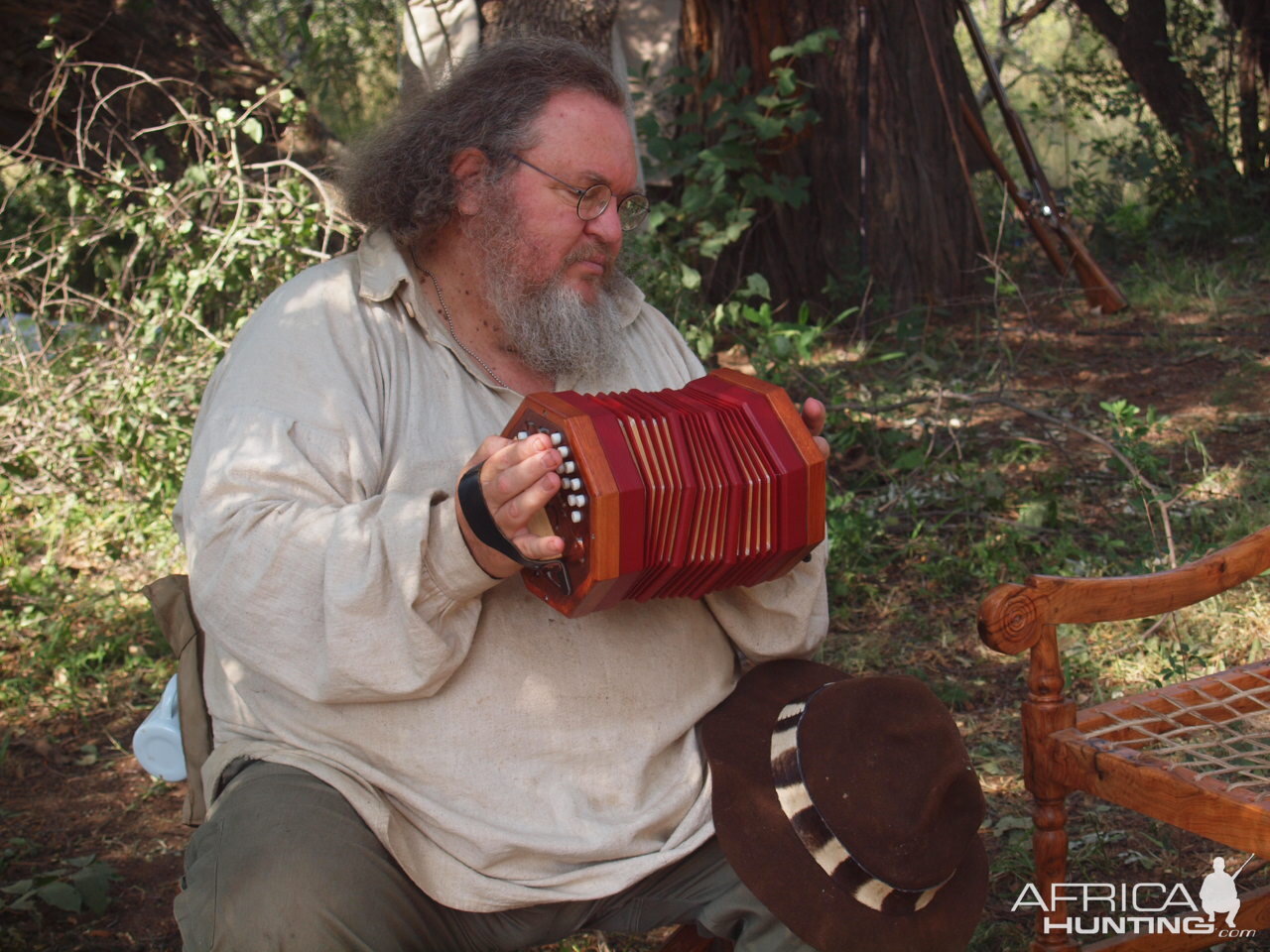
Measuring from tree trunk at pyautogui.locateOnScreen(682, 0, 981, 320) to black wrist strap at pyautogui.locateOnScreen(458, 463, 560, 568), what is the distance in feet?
13.9

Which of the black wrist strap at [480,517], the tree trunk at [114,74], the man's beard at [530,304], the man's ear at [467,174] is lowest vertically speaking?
the black wrist strap at [480,517]

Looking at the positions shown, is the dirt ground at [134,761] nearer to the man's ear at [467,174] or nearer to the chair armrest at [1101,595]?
the man's ear at [467,174]

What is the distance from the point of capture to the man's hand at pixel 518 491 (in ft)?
6.28

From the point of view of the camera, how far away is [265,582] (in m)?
2.01

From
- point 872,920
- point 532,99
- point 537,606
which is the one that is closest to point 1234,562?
point 872,920

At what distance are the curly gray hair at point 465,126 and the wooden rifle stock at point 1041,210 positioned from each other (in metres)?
4.13

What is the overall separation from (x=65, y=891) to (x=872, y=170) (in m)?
4.75

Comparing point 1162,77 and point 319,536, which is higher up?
point 319,536

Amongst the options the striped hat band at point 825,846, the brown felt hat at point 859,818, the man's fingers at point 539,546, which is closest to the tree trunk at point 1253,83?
the brown felt hat at point 859,818

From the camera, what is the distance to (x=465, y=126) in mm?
2547

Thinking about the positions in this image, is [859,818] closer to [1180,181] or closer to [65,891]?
[65,891]

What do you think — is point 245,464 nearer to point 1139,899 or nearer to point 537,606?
point 537,606

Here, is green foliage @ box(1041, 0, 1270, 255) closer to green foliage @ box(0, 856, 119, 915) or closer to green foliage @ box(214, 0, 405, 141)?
green foliage @ box(214, 0, 405, 141)

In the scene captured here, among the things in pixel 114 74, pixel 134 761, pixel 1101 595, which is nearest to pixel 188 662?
pixel 134 761
